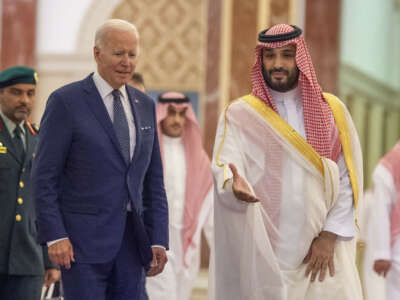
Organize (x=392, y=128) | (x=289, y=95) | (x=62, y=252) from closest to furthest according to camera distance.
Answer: (x=62, y=252), (x=289, y=95), (x=392, y=128)

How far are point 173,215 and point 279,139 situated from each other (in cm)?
263

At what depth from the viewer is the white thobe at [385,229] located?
22.1 feet

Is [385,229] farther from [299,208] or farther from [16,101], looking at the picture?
[16,101]

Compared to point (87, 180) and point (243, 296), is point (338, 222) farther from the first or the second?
point (87, 180)

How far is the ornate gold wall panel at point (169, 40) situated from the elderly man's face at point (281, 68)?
8.01 metres

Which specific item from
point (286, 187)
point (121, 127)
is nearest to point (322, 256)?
point (286, 187)

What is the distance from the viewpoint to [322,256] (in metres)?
4.42

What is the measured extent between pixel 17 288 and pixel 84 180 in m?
1.22

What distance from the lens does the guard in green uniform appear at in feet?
15.9

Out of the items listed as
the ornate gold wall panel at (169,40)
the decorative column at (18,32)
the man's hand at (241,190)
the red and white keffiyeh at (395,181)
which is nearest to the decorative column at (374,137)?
the ornate gold wall panel at (169,40)

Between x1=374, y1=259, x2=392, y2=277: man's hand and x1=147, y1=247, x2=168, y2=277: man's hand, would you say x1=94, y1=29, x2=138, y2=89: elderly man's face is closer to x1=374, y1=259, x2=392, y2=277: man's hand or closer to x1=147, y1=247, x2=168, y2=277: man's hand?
x1=147, y1=247, x2=168, y2=277: man's hand

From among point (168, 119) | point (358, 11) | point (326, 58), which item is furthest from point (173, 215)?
point (358, 11)

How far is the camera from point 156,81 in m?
12.8

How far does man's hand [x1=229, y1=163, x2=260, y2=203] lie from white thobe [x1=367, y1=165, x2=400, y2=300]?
9.44 feet
